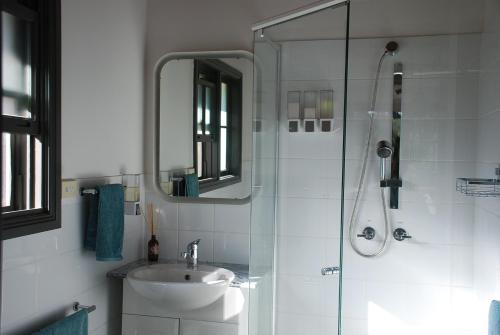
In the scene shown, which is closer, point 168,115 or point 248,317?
Result: point 248,317

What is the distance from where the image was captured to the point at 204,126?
2855 mm

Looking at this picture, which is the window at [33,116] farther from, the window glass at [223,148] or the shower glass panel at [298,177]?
the shower glass panel at [298,177]

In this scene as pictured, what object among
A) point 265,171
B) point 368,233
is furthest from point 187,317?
point 368,233

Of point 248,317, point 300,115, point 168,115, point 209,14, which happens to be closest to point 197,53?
point 209,14

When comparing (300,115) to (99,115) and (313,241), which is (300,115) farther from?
(99,115)

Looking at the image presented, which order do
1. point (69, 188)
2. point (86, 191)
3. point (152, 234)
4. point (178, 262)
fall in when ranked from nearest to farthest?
point (69, 188), point (86, 191), point (178, 262), point (152, 234)

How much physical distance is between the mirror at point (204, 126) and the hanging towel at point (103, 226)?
23.2 inches

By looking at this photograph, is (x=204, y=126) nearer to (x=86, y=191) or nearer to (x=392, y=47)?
(x=86, y=191)

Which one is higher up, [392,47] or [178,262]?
[392,47]

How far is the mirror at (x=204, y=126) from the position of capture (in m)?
2.80

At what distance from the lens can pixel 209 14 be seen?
2.86 meters

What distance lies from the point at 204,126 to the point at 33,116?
108 cm

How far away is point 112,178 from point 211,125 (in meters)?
0.68

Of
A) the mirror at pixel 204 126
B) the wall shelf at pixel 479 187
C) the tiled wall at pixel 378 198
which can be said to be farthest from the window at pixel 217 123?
the wall shelf at pixel 479 187
